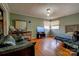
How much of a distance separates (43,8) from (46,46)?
73 centimetres

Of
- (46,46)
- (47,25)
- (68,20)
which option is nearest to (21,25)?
(47,25)

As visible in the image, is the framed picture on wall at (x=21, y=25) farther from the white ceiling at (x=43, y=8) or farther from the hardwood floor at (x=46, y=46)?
the hardwood floor at (x=46, y=46)

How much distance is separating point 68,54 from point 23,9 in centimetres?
117

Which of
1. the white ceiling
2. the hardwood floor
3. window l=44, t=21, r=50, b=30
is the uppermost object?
the white ceiling

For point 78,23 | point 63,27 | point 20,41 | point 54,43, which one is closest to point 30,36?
point 20,41

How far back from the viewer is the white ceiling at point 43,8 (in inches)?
68.2

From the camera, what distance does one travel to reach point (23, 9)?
1786 millimetres

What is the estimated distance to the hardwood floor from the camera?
1807 mm

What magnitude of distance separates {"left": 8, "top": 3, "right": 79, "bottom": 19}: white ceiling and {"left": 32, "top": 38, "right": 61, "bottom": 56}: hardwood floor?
1.67 feet

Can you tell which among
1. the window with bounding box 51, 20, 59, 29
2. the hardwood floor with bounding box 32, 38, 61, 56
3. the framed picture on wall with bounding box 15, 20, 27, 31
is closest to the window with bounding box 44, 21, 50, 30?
the window with bounding box 51, 20, 59, 29

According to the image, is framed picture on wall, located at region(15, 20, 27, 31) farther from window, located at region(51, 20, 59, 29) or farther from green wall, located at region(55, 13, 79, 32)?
green wall, located at region(55, 13, 79, 32)

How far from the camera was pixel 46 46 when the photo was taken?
188cm

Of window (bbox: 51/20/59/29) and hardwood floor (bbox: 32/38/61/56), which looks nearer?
hardwood floor (bbox: 32/38/61/56)

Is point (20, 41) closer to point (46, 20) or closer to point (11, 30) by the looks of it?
point (11, 30)
